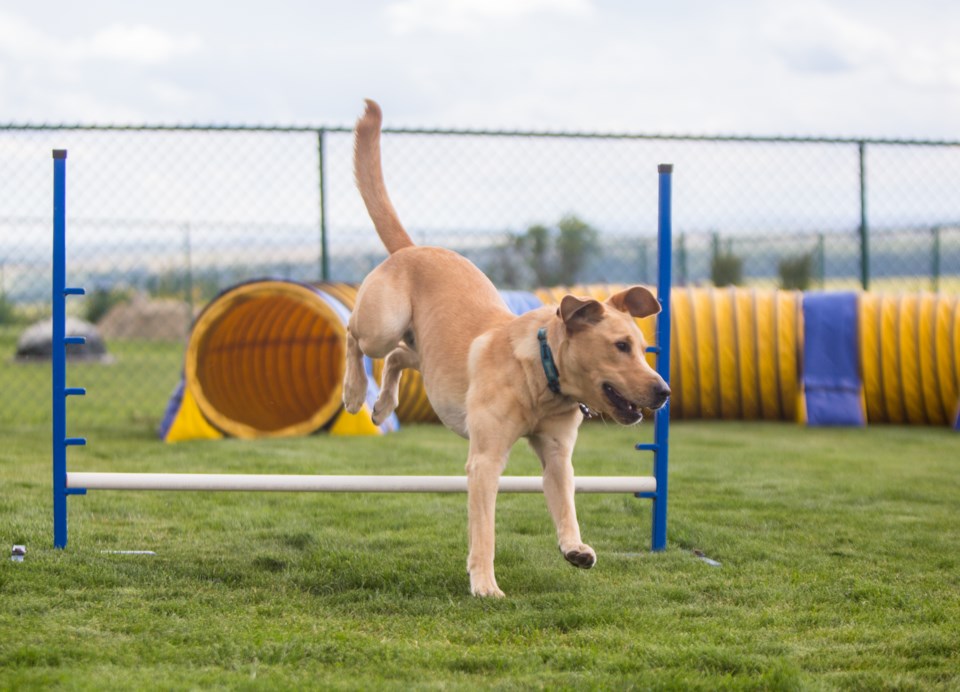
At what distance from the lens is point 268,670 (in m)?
2.76

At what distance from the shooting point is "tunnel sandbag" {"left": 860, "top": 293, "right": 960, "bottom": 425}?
862 centimetres

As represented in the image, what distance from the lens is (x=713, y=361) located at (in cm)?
891

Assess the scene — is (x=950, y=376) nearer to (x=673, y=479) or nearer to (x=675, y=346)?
(x=675, y=346)

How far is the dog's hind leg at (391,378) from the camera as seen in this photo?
14.6ft

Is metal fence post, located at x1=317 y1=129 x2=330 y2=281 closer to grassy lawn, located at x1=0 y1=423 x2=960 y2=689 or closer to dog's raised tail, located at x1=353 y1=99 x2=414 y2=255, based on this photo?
grassy lawn, located at x1=0 y1=423 x2=960 y2=689

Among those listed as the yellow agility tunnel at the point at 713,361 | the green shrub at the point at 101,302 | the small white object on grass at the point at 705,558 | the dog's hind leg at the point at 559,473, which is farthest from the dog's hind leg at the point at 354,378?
the green shrub at the point at 101,302

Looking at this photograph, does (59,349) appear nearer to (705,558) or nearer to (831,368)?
(705,558)

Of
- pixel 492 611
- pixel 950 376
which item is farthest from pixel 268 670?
pixel 950 376

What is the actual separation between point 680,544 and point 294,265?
10367 millimetres

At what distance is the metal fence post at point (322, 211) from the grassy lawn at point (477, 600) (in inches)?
112

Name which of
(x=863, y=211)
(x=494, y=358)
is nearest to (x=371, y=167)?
(x=494, y=358)

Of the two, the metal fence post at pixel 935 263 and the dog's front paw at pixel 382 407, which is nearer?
the dog's front paw at pixel 382 407

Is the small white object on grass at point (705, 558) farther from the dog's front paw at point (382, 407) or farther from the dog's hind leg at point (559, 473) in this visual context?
the dog's front paw at point (382, 407)

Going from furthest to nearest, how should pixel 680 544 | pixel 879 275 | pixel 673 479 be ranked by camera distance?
pixel 879 275
pixel 673 479
pixel 680 544
